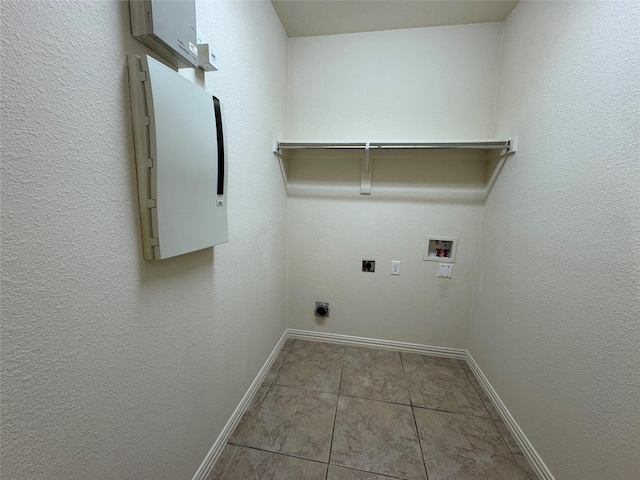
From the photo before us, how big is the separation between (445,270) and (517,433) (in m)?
1.01

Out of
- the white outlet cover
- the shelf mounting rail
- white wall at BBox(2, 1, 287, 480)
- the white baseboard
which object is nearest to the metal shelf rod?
the shelf mounting rail

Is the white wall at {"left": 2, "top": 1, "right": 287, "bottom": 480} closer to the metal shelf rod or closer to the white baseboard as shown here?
the white baseboard

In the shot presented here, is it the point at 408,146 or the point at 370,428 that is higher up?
the point at 408,146

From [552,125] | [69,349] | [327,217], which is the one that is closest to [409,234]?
[327,217]

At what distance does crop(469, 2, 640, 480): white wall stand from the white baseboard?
0.06m

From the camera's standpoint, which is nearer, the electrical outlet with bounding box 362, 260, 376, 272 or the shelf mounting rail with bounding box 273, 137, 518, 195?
the shelf mounting rail with bounding box 273, 137, 518, 195

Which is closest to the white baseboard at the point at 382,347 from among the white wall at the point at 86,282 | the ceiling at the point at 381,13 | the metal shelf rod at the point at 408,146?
the white wall at the point at 86,282

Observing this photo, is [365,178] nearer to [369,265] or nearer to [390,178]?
[390,178]

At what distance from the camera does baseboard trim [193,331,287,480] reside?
1.12 meters

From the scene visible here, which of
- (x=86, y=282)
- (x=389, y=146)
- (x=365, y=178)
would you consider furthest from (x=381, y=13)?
(x=86, y=282)

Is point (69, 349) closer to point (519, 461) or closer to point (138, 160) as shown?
point (138, 160)

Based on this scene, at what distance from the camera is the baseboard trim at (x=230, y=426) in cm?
112

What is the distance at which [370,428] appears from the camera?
55.1 inches

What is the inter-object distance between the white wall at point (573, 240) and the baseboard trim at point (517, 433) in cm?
4
